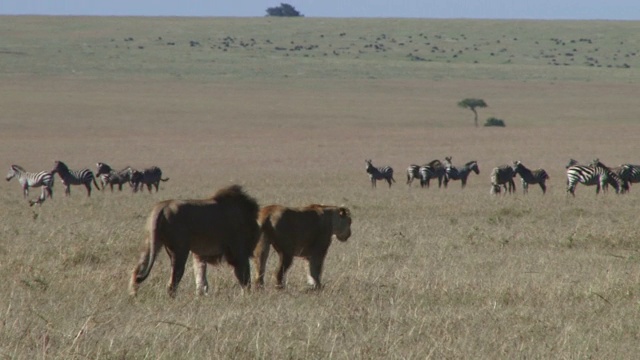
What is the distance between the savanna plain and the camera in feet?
23.5

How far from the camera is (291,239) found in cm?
960

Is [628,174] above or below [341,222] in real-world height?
below

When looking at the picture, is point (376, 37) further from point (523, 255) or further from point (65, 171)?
point (523, 255)

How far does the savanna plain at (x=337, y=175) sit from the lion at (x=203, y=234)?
0.84 feet

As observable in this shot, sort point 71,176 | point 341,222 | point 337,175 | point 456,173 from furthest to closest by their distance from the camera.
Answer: point 337,175 < point 456,173 < point 71,176 < point 341,222

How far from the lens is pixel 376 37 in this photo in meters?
108

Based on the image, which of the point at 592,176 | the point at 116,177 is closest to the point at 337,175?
the point at 116,177

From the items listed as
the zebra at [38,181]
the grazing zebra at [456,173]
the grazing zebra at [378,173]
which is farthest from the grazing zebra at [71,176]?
the grazing zebra at [456,173]

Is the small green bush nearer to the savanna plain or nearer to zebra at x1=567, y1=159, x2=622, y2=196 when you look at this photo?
the savanna plain

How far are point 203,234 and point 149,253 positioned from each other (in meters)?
0.46

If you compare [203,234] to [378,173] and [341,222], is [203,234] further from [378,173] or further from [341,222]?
[378,173]

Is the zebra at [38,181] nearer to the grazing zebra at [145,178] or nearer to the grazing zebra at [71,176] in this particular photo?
the grazing zebra at [71,176]

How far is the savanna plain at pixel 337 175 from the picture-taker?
7164 millimetres

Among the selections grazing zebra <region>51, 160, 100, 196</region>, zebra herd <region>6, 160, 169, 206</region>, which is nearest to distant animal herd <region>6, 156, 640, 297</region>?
zebra herd <region>6, 160, 169, 206</region>
